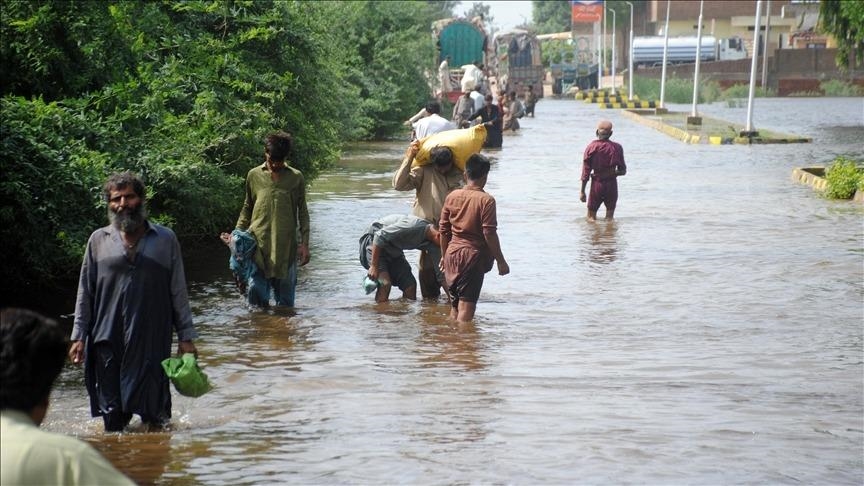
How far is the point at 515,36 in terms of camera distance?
206 feet

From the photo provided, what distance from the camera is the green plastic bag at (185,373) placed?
7094mm

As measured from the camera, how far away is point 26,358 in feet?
10.8

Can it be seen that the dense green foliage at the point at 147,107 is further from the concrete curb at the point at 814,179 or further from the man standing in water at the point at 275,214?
the concrete curb at the point at 814,179

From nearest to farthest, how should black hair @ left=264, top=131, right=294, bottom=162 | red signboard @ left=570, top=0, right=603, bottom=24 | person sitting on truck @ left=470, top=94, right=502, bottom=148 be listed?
black hair @ left=264, top=131, right=294, bottom=162
person sitting on truck @ left=470, top=94, right=502, bottom=148
red signboard @ left=570, top=0, right=603, bottom=24

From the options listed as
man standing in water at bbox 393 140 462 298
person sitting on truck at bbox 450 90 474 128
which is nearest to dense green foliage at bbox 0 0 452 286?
man standing in water at bbox 393 140 462 298

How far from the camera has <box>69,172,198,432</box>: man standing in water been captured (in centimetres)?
707

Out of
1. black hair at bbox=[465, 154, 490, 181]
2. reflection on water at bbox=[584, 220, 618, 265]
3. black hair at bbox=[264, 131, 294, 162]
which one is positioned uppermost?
black hair at bbox=[264, 131, 294, 162]

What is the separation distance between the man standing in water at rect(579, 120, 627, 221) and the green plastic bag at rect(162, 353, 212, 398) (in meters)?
11.0

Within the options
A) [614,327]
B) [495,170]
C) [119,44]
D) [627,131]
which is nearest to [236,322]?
[614,327]

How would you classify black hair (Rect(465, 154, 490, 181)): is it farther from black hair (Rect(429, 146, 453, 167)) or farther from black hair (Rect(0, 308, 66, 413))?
black hair (Rect(0, 308, 66, 413))

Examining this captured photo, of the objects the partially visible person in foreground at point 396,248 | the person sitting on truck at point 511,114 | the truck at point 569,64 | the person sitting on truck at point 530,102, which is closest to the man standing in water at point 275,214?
the partially visible person in foreground at point 396,248

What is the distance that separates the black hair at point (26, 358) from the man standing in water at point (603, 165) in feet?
47.5

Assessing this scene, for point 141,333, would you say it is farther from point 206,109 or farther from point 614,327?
point 206,109

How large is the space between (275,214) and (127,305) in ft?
12.7
